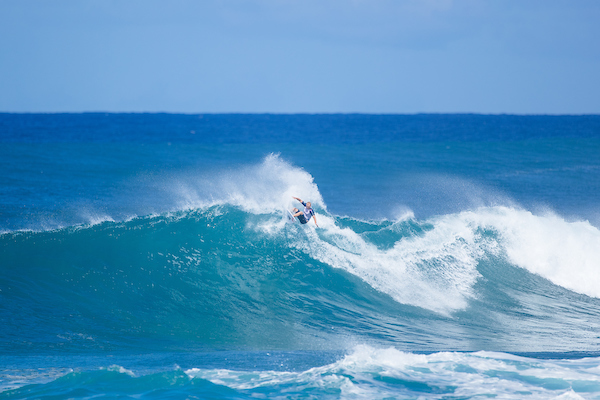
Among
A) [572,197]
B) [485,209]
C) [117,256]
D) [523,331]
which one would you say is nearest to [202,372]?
[117,256]

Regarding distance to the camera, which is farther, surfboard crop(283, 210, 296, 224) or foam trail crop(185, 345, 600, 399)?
surfboard crop(283, 210, 296, 224)

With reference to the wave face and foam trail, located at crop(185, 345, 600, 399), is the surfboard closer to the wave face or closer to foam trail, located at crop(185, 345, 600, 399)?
the wave face

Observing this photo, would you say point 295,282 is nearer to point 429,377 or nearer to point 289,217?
point 289,217

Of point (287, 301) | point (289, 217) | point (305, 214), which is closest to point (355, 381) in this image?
point (287, 301)

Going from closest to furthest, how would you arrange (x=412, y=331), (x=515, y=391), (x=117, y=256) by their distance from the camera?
(x=515, y=391), (x=412, y=331), (x=117, y=256)

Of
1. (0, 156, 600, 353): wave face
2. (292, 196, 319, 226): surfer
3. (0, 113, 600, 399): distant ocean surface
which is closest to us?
(0, 113, 600, 399): distant ocean surface

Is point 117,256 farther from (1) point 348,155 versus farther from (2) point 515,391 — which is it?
(1) point 348,155

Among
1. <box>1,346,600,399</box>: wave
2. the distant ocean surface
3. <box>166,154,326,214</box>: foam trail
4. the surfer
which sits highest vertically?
<box>166,154,326,214</box>: foam trail

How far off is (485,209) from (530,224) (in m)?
1.31

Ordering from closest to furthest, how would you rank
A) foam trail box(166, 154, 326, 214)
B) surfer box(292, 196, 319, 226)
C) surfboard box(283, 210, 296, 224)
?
surfer box(292, 196, 319, 226) < surfboard box(283, 210, 296, 224) < foam trail box(166, 154, 326, 214)

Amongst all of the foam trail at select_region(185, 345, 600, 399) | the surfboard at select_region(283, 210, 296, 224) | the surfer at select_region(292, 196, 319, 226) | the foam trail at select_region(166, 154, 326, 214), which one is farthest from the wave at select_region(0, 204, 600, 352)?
the foam trail at select_region(185, 345, 600, 399)

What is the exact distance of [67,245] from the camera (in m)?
13.0

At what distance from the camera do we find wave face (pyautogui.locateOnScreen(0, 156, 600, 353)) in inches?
394

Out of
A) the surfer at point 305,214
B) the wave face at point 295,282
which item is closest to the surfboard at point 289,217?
the wave face at point 295,282
